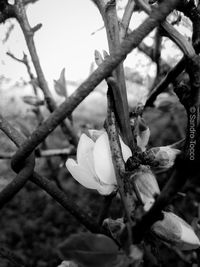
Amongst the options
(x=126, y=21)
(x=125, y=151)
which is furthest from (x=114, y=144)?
(x=126, y=21)

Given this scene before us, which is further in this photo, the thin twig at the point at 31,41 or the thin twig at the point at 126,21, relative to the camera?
the thin twig at the point at 31,41

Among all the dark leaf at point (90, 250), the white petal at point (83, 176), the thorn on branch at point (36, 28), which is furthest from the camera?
the thorn on branch at point (36, 28)

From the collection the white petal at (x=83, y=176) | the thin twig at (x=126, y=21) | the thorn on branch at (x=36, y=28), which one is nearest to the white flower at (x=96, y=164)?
the white petal at (x=83, y=176)

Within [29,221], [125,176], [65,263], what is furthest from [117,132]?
[29,221]

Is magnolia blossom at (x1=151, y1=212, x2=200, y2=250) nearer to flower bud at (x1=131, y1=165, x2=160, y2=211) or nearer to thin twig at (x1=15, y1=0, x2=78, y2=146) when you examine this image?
flower bud at (x1=131, y1=165, x2=160, y2=211)

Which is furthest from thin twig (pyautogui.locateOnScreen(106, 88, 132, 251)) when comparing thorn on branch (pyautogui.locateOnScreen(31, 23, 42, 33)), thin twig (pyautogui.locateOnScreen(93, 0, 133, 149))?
thorn on branch (pyautogui.locateOnScreen(31, 23, 42, 33))

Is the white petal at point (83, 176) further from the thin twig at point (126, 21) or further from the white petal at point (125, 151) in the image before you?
the thin twig at point (126, 21)
